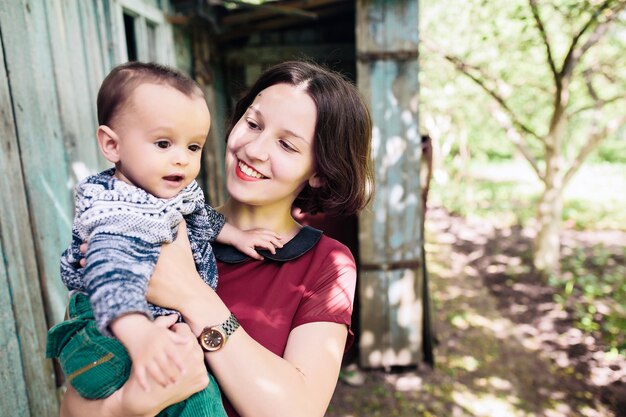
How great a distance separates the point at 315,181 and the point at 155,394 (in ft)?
2.83

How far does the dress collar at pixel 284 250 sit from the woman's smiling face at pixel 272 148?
0.52 feet

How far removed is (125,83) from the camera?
120cm

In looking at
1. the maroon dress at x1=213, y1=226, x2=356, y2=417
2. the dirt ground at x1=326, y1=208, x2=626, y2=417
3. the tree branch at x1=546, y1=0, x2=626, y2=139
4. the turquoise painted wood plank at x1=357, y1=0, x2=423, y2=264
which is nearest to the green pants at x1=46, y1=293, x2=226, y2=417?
the maroon dress at x1=213, y1=226, x2=356, y2=417

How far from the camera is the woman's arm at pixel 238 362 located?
3.90 ft

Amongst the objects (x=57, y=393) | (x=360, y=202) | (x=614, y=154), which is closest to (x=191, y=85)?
(x=360, y=202)

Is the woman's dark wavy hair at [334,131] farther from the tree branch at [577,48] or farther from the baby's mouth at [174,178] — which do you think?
the tree branch at [577,48]

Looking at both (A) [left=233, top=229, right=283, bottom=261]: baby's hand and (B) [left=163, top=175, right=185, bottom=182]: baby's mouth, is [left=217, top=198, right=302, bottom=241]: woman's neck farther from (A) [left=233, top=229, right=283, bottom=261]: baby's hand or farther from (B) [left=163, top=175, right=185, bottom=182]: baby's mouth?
(B) [left=163, top=175, right=185, bottom=182]: baby's mouth

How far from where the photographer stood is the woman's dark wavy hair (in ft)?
4.96

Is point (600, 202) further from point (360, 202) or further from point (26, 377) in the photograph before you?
point (26, 377)

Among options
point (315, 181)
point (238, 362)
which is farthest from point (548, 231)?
point (238, 362)

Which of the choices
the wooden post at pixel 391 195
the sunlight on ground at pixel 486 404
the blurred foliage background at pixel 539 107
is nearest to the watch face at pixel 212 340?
the wooden post at pixel 391 195

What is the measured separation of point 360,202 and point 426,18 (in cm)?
779

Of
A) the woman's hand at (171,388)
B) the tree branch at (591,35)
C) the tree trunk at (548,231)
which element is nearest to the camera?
the woman's hand at (171,388)

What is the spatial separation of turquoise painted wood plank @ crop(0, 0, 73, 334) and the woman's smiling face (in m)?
0.83
